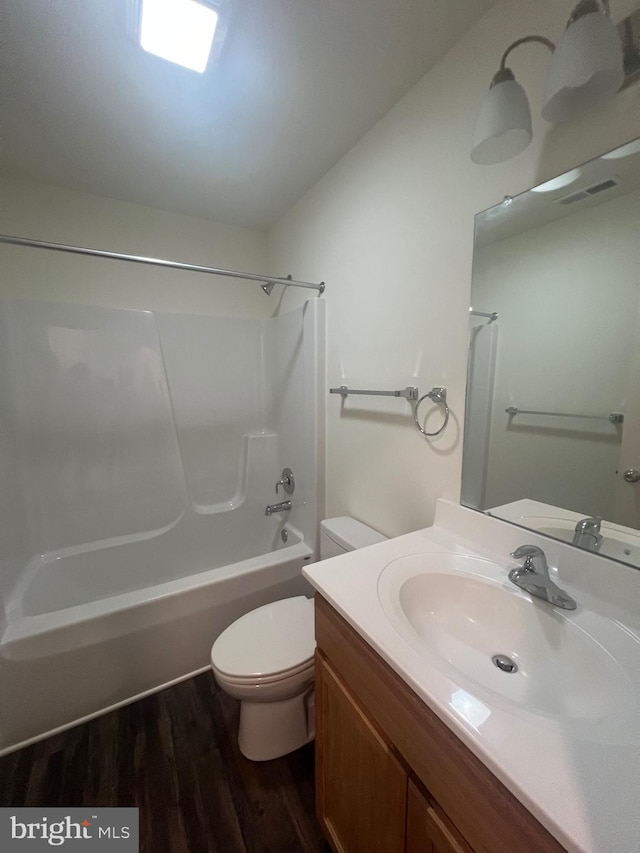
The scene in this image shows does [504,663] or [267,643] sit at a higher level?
[504,663]

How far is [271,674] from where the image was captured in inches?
43.0

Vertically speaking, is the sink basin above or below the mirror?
below

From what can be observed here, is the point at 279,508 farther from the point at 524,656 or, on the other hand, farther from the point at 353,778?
the point at 524,656

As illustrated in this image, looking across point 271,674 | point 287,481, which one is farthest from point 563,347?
point 287,481

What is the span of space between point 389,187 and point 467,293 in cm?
61

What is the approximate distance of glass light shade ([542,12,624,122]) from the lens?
661 millimetres

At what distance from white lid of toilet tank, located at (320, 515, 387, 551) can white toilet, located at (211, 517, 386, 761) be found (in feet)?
0.03

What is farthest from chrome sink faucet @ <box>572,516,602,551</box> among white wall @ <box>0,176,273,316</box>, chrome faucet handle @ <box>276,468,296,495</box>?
white wall @ <box>0,176,273,316</box>

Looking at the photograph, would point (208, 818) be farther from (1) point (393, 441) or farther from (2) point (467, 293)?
(2) point (467, 293)

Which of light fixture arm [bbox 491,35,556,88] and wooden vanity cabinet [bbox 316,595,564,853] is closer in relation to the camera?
wooden vanity cabinet [bbox 316,595,564,853]

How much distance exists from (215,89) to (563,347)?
4.77ft

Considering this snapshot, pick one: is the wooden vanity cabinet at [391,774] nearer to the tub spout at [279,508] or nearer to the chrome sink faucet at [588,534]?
the chrome sink faucet at [588,534]

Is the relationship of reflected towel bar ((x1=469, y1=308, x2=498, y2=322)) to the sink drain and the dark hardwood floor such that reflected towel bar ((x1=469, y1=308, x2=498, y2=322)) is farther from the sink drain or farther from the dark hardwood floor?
the dark hardwood floor

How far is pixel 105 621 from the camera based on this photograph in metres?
1.35
